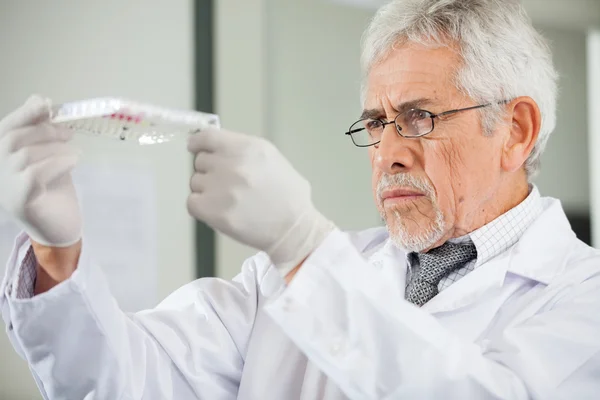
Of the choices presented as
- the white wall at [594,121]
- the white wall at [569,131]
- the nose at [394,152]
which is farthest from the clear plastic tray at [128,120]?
the white wall at [594,121]

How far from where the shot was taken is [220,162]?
33.8 inches

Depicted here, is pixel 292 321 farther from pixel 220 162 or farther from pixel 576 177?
pixel 576 177

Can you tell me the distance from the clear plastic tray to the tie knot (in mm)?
577

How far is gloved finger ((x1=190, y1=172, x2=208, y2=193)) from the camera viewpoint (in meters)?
0.86

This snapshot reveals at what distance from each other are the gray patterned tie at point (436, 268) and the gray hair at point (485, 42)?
227 mm

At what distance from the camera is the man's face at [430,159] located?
123cm

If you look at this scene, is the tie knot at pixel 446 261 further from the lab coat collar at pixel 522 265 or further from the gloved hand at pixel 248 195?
the gloved hand at pixel 248 195

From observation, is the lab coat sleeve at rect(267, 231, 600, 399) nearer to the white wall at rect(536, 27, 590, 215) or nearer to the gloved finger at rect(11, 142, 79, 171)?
the gloved finger at rect(11, 142, 79, 171)

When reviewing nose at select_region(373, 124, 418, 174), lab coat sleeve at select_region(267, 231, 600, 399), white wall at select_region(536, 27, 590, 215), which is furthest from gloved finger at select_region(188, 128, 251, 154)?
white wall at select_region(536, 27, 590, 215)

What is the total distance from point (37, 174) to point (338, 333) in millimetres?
436

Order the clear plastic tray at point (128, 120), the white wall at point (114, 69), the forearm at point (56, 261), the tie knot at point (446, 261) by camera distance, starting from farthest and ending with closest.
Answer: the white wall at point (114, 69)
the tie knot at point (446, 261)
the forearm at point (56, 261)
the clear plastic tray at point (128, 120)

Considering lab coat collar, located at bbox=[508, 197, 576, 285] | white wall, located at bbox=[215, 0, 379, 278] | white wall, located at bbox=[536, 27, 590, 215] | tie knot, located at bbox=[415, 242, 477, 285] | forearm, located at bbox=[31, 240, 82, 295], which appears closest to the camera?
forearm, located at bbox=[31, 240, 82, 295]

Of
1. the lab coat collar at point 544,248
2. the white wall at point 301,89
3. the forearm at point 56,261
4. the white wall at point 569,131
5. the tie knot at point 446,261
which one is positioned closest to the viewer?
the forearm at point 56,261

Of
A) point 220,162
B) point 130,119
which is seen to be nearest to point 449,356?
point 220,162
